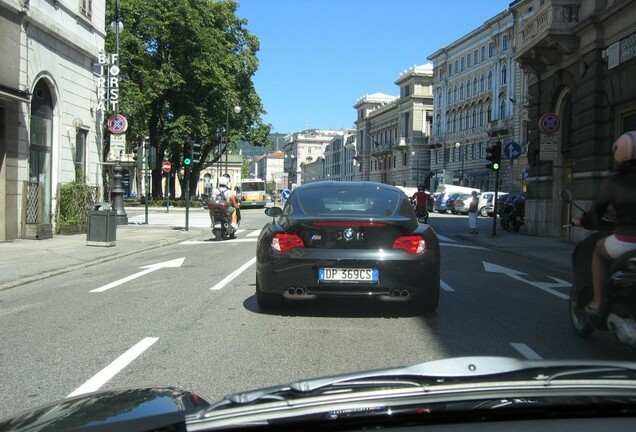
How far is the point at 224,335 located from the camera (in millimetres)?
6164

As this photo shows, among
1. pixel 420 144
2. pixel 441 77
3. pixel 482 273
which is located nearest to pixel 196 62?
pixel 482 273

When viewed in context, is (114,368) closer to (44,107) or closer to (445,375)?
(445,375)

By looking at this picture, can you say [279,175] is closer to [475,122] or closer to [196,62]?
[196,62]

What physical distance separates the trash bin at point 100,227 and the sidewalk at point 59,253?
0.74 feet

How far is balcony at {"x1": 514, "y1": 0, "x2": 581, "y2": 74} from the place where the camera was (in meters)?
19.3

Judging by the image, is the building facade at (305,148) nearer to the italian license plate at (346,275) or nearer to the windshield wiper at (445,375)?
the italian license plate at (346,275)

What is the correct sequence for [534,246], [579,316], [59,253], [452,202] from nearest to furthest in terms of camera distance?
[579,316] → [59,253] → [534,246] → [452,202]


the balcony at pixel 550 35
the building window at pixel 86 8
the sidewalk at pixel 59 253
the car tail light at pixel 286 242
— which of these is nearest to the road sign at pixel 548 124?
the balcony at pixel 550 35

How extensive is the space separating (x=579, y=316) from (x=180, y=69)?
4082cm

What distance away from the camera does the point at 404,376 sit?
2113 mm

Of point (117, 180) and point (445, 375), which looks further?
point (117, 180)

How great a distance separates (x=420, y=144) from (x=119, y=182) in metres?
80.7

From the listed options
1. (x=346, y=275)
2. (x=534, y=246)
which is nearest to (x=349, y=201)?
(x=346, y=275)

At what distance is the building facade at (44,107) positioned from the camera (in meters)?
15.7
